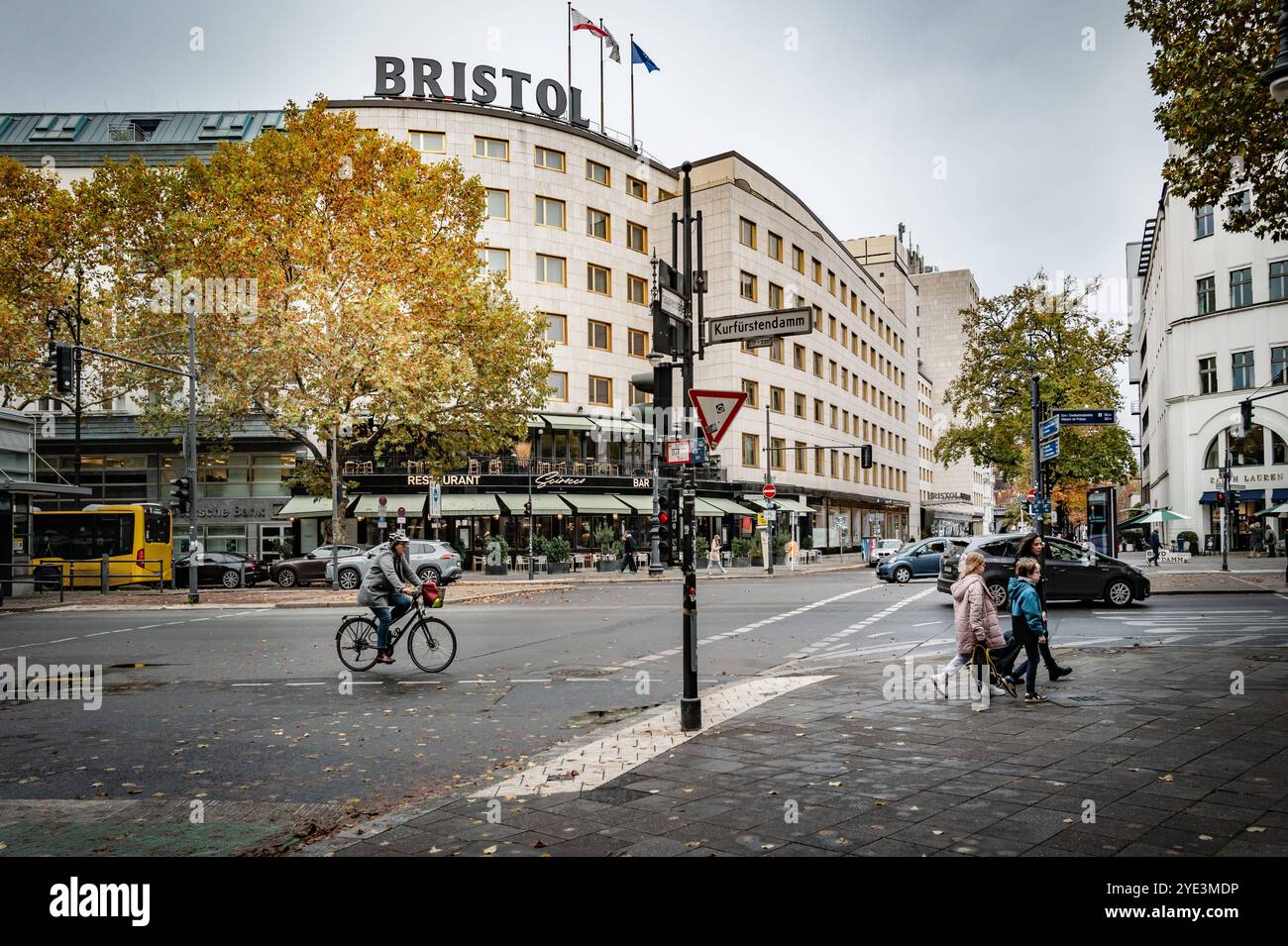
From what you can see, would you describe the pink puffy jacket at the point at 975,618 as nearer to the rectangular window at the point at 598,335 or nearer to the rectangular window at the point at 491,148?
the rectangular window at the point at 598,335

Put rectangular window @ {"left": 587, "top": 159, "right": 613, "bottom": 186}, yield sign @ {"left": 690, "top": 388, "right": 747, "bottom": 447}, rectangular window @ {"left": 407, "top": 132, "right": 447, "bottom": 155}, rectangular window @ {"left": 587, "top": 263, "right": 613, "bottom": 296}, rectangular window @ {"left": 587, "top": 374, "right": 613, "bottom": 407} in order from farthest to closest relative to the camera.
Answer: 1. rectangular window @ {"left": 587, "top": 159, "right": 613, "bottom": 186}
2. rectangular window @ {"left": 587, "top": 263, "right": 613, "bottom": 296}
3. rectangular window @ {"left": 587, "top": 374, "right": 613, "bottom": 407}
4. rectangular window @ {"left": 407, "top": 132, "right": 447, "bottom": 155}
5. yield sign @ {"left": 690, "top": 388, "right": 747, "bottom": 447}

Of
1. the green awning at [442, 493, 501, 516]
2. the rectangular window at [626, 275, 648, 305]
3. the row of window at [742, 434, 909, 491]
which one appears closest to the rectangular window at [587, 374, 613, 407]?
the rectangular window at [626, 275, 648, 305]

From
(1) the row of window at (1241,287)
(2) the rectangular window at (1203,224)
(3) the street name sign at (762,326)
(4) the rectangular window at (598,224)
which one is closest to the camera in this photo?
(3) the street name sign at (762,326)

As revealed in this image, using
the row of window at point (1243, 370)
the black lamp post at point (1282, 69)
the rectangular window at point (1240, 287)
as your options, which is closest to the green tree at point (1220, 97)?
the black lamp post at point (1282, 69)

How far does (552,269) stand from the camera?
45.5 meters

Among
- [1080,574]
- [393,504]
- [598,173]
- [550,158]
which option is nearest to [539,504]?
[393,504]

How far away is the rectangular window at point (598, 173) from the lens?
1860 inches

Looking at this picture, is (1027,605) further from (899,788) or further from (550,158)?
(550,158)

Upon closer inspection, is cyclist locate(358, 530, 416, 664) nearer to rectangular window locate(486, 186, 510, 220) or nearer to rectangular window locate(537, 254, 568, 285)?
rectangular window locate(537, 254, 568, 285)

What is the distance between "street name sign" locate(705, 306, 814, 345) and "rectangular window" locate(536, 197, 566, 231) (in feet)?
126

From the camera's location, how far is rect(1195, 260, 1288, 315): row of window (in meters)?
45.9

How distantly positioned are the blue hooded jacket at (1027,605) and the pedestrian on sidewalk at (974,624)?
11.9 inches

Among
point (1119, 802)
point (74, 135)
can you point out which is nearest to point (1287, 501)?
point (1119, 802)

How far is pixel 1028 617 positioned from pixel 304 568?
2559cm
